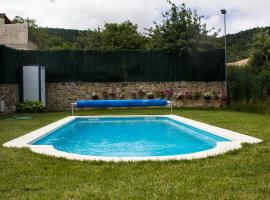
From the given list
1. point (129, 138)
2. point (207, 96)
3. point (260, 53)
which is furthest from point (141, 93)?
point (260, 53)

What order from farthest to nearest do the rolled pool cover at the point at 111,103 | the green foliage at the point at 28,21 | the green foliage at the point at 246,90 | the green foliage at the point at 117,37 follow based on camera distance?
the green foliage at the point at 28,21 < the green foliage at the point at 117,37 < the green foliage at the point at 246,90 < the rolled pool cover at the point at 111,103

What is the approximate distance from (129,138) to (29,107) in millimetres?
6656

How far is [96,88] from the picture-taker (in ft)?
56.8

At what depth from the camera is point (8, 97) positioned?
1452 cm

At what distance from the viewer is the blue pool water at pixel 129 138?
298 inches

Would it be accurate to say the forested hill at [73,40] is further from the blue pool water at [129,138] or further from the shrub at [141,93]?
the blue pool water at [129,138]

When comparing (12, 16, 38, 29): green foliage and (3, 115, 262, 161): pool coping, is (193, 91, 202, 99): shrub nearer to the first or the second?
(3, 115, 262, 161): pool coping

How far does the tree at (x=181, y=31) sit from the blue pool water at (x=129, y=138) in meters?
4.96

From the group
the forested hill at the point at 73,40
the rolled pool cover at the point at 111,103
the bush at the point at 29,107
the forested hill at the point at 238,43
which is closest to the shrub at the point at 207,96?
the rolled pool cover at the point at 111,103

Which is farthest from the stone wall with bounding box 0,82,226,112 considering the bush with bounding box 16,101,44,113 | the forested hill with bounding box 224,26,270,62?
the forested hill with bounding box 224,26,270,62

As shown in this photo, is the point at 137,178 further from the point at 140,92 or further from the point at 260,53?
the point at 260,53

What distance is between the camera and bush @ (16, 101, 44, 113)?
15.2 meters

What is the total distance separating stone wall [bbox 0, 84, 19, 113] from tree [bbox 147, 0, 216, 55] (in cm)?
625

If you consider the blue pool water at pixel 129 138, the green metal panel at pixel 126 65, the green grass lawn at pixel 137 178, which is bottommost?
the blue pool water at pixel 129 138
